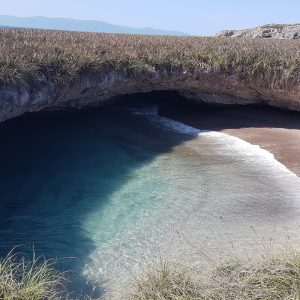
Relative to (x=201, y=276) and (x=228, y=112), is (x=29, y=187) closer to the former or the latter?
(x=201, y=276)

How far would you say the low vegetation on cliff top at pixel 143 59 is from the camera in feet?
47.5

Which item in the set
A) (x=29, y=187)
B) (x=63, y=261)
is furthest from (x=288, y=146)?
(x=63, y=261)

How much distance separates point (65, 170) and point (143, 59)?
619 cm

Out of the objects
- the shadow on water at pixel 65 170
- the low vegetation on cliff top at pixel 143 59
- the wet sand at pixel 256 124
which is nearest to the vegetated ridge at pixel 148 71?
the low vegetation on cliff top at pixel 143 59

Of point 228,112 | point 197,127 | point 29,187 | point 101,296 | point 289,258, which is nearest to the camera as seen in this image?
point 289,258

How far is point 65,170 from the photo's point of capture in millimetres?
14000

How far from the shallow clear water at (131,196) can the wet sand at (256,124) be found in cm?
72

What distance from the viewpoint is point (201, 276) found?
23.6 feet

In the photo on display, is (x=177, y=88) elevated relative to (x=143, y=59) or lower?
lower

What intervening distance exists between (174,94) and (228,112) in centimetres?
339

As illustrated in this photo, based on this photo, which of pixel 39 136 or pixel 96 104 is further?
pixel 96 104

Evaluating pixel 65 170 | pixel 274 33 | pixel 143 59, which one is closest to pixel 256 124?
pixel 143 59

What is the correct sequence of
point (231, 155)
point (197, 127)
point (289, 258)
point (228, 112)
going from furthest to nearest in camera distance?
point (228, 112) < point (197, 127) < point (231, 155) < point (289, 258)

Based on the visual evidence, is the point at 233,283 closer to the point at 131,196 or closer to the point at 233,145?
the point at 131,196
